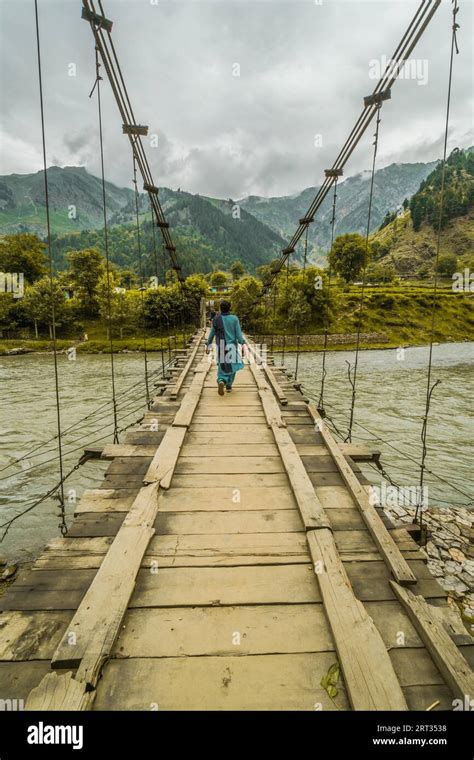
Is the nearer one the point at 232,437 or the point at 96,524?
the point at 96,524

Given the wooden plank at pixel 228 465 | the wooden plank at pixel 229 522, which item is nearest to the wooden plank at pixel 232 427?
the wooden plank at pixel 228 465

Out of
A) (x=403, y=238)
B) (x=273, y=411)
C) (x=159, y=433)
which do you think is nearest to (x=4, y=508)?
(x=159, y=433)

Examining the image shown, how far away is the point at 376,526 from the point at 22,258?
57160 millimetres

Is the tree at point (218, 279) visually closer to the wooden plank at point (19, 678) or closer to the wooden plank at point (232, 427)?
the wooden plank at point (232, 427)

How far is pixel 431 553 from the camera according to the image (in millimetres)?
6109

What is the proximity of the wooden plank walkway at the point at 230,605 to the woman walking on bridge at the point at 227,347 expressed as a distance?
3.02 metres

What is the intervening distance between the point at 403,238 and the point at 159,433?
12117 centimetres

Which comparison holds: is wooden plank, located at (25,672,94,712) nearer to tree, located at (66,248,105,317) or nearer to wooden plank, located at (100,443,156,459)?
wooden plank, located at (100,443,156,459)

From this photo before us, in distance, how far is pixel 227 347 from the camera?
6.34 m

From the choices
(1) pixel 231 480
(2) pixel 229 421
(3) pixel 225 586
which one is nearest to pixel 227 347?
(2) pixel 229 421

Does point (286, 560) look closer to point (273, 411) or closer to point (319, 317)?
point (273, 411)

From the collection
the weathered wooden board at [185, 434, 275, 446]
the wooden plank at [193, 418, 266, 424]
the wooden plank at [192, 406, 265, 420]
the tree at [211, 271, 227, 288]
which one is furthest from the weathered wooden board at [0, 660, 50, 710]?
the tree at [211, 271, 227, 288]

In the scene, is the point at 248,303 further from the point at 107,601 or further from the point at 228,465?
the point at 107,601

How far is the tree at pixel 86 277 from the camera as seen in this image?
40188 mm
